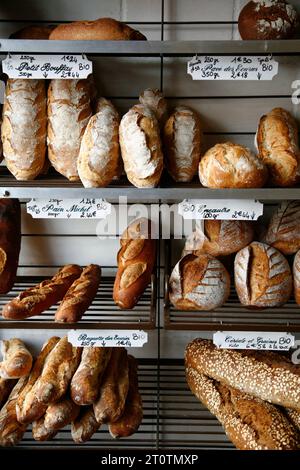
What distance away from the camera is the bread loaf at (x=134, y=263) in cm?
171

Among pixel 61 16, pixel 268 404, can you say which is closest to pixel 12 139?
pixel 61 16

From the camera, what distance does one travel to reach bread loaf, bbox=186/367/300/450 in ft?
5.39

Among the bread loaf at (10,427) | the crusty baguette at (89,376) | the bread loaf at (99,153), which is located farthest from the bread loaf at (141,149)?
the bread loaf at (10,427)

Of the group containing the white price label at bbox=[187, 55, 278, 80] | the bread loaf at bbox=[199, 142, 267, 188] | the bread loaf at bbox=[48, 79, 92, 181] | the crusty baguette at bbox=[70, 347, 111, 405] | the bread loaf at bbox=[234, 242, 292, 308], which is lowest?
the crusty baguette at bbox=[70, 347, 111, 405]

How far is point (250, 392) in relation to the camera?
179cm

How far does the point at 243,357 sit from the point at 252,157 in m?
0.78

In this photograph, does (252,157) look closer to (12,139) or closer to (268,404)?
(12,139)

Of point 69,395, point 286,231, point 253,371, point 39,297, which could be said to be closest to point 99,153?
point 39,297

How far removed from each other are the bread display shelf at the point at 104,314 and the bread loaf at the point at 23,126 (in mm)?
491

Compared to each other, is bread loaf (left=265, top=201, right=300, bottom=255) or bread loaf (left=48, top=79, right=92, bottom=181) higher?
bread loaf (left=48, top=79, right=92, bottom=181)

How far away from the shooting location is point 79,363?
1.80m

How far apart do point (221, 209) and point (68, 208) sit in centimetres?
48

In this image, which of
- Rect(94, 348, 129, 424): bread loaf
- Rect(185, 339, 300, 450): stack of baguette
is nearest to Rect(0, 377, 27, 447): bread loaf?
Rect(94, 348, 129, 424): bread loaf

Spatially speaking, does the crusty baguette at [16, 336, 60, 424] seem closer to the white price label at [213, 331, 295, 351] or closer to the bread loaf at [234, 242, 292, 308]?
the white price label at [213, 331, 295, 351]
